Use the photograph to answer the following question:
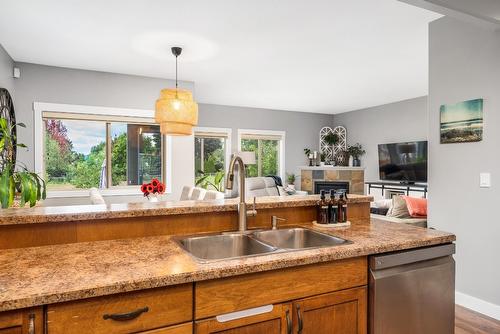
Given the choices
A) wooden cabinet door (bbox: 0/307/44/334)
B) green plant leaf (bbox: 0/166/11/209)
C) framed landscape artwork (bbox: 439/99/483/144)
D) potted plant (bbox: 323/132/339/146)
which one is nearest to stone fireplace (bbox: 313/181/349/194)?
potted plant (bbox: 323/132/339/146)

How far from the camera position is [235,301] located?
4.03 feet

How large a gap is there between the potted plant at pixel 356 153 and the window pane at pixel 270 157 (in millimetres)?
1745

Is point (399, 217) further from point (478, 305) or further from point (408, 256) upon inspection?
point (408, 256)

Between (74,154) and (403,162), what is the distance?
5.86 m

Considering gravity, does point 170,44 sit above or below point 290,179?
above

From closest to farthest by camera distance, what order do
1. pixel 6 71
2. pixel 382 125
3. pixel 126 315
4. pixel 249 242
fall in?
1. pixel 126 315
2. pixel 249 242
3. pixel 6 71
4. pixel 382 125

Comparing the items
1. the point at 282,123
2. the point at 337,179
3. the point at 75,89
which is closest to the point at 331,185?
the point at 337,179

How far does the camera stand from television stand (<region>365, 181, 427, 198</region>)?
20.3ft

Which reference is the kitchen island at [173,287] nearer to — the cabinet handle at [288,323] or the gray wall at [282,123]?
the cabinet handle at [288,323]

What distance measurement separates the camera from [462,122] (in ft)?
9.45

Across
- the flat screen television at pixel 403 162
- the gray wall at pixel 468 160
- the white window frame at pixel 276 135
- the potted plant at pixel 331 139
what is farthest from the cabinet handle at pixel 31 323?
the potted plant at pixel 331 139

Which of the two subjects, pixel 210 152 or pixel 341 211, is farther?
pixel 210 152

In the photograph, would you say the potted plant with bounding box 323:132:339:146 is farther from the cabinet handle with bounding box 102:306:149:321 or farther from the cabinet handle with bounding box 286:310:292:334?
the cabinet handle with bounding box 102:306:149:321

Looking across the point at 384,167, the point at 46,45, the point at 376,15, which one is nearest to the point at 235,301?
the point at 376,15
